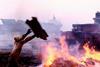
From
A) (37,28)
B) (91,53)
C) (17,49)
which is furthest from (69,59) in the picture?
(37,28)

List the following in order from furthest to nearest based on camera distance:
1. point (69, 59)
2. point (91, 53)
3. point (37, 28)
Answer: point (91, 53) < point (69, 59) < point (37, 28)

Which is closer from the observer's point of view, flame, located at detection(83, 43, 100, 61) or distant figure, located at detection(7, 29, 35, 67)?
distant figure, located at detection(7, 29, 35, 67)

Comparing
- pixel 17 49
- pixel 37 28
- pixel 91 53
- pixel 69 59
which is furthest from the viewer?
pixel 91 53

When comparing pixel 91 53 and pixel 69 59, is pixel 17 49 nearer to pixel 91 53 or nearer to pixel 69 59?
pixel 69 59

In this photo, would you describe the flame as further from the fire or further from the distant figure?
the distant figure

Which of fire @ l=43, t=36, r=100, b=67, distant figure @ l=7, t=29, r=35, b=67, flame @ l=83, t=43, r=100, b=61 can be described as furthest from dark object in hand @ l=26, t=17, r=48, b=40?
flame @ l=83, t=43, r=100, b=61

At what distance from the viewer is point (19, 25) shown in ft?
94.4

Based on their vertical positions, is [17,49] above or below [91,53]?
above

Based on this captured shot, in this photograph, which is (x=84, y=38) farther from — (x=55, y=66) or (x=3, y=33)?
(x=3, y=33)

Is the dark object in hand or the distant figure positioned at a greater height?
the dark object in hand

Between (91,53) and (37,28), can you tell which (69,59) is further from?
(37,28)

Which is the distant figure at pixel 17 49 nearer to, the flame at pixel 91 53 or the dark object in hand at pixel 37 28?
the dark object in hand at pixel 37 28

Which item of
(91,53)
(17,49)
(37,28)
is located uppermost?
(37,28)

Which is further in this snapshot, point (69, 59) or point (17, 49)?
point (69, 59)
